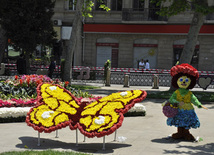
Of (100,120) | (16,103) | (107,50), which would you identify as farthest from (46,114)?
(107,50)

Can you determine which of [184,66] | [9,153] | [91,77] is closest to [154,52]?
[91,77]

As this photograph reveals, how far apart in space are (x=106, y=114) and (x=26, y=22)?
751 inches

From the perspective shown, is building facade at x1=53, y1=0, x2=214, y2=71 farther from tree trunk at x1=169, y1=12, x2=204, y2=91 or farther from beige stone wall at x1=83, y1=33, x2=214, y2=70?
tree trunk at x1=169, y1=12, x2=204, y2=91

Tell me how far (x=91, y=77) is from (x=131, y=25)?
8.54m

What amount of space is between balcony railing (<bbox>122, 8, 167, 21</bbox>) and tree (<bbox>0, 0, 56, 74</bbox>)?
33.6 feet

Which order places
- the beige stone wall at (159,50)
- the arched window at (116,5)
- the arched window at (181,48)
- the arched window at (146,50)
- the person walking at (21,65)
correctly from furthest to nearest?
the arched window at (116,5) < the arched window at (146,50) < the arched window at (181,48) < the beige stone wall at (159,50) < the person walking at (21,65)

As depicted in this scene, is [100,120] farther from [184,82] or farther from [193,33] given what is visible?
[193,33]

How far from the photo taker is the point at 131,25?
34.6m

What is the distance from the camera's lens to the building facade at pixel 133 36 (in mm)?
33500

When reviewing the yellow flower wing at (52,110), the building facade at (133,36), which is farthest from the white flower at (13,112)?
the building facade at (133,36)

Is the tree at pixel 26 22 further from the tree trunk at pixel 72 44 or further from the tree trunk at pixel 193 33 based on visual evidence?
the tree trunk at pixel 193 33

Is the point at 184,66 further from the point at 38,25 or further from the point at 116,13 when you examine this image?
the point at 116,13

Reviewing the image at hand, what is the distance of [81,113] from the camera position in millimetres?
7711

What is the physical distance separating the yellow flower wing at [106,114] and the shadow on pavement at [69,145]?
1.38ft
